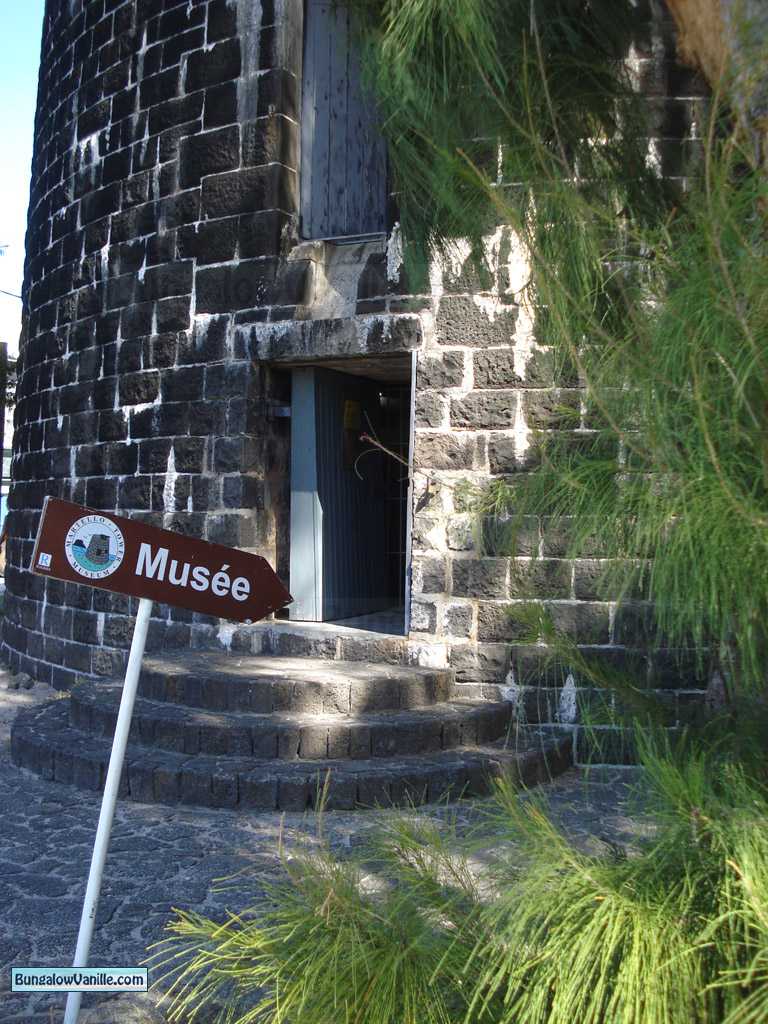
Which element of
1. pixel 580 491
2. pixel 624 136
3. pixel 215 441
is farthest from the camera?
pixel 215 441

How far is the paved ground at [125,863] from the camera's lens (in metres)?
3.17

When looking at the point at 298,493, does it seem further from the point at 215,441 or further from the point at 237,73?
the point at 237,73

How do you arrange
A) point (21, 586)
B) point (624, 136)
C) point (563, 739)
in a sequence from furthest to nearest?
1. point (21, 586)
2. point (563, 739)
3. point (624, 136)

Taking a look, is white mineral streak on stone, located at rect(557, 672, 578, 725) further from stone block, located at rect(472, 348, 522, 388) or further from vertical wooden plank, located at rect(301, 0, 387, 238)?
vertical wooden plank, located at rect(301, 0, 387, 238)

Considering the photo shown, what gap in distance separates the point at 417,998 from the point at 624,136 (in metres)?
1.70

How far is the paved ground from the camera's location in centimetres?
317

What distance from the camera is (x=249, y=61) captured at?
670 centimetres

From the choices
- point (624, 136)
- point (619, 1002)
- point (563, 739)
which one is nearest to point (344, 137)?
point (563, 739)

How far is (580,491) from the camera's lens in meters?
1.84

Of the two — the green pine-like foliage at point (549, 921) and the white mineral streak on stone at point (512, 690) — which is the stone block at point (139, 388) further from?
the green pine-like foliage at point (549, 921)

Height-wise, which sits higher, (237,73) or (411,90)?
(237,73)

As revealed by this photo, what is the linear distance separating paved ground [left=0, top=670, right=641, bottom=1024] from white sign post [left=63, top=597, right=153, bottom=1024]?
1.12ft

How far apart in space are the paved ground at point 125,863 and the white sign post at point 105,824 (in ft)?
1.12

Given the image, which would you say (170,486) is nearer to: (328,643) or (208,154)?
(328,643)
